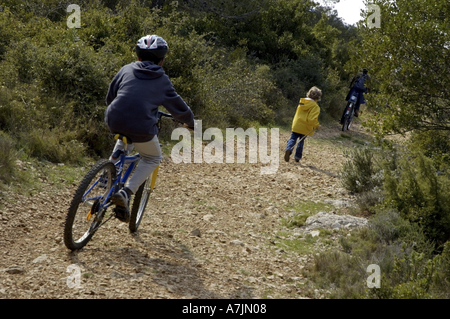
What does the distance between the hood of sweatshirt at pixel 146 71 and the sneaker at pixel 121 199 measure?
1.09 m

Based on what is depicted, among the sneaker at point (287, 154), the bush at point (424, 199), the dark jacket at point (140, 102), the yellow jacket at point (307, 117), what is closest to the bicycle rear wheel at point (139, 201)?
the dark jacket at point (140, 102)

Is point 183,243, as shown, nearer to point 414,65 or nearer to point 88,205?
point 88,205

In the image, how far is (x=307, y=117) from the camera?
9578mm

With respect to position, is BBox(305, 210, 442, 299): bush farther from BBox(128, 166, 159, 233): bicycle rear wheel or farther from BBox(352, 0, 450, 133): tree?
BBox(352, 0, 450, 133): tree

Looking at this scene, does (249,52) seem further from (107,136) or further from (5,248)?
(5,248)

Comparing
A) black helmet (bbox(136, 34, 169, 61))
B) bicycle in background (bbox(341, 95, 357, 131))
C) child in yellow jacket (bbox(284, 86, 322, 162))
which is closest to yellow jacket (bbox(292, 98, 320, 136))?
child in yellow jacket (bbox(284, 86, 322, 162))

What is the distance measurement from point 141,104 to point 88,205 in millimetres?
1060

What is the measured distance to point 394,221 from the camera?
207 inches

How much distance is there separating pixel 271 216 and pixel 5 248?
12.1ft

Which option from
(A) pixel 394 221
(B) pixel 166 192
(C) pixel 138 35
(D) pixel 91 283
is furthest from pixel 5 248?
(C) pixel 138 35

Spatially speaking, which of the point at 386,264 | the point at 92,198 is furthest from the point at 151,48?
the point at 386,264

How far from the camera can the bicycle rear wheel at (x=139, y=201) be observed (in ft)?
16.0

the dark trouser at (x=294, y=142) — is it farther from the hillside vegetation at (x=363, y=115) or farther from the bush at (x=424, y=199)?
the bush at (x=424, y=199)

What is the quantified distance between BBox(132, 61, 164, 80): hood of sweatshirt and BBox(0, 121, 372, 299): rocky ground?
177cm
